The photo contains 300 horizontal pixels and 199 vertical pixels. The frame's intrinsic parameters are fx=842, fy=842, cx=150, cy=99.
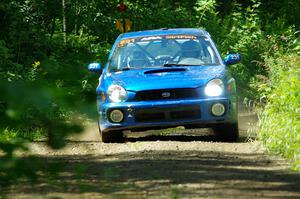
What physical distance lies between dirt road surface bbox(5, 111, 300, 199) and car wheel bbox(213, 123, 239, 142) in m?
0.16

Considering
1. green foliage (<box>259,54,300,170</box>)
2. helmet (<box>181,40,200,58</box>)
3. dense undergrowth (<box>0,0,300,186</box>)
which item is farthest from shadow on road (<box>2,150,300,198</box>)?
helmet (<box>181,40,200,58</box>)

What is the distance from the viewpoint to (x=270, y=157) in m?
9.20

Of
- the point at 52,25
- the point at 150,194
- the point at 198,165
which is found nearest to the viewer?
the point at 150,194

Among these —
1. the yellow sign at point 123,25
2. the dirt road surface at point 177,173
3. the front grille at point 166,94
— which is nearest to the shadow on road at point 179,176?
the dirt road surface at point 177,173

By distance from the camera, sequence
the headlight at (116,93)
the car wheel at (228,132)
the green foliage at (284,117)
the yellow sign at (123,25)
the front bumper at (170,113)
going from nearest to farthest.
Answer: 1. the green foliage at (284,117)
2. the front bumper at (170,113)
3. the headlight at (116,93)
4. the car wheel at (228,132)
5. the yellow sign at (123,25)

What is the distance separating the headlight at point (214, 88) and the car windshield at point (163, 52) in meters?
0.98

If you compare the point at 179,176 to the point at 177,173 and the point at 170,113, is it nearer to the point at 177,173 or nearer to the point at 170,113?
the point at 177,173

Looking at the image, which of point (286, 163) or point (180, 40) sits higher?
point (180, 40)

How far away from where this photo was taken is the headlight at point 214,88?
→ 10.7m

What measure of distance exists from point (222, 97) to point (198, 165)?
2.58 meters

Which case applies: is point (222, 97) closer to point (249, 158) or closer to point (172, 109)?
point (172, 109)

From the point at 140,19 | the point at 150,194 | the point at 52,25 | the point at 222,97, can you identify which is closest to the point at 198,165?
the point at 150,194

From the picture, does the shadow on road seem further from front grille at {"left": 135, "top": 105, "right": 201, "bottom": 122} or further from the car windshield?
the car windshield

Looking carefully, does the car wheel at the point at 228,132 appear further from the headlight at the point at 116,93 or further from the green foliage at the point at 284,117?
the headlight at the point at 116,93
